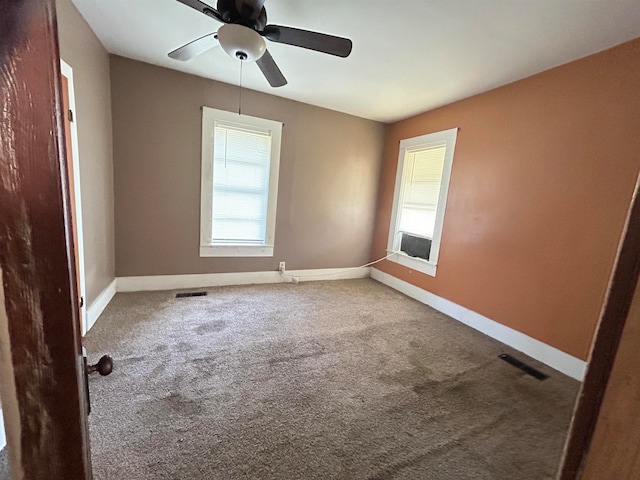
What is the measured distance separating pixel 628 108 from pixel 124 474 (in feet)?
11.9

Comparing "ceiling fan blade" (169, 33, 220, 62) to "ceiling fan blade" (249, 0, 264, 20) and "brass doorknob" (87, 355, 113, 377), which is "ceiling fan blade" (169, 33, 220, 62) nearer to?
"ceiling fan blade" (249, 0, 264, 20)

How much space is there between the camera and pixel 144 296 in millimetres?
3041

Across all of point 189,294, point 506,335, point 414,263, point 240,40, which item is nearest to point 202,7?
→ point 240,40

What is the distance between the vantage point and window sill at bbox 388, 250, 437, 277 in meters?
3.48

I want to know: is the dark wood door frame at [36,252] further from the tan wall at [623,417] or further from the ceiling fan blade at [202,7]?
the ceiling fan blade at [202,7]

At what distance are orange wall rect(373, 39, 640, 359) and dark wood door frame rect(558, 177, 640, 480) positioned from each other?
7.47 feet

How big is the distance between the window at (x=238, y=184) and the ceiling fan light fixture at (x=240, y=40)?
168cm

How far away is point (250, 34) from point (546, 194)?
260 cm

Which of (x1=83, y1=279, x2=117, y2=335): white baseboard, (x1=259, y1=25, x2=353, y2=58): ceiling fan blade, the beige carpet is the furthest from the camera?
(x1=83, y1=279, x2=117, y2=335): white baseboard

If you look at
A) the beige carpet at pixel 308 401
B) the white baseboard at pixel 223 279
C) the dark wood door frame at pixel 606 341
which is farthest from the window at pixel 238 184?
the dark wood door frame at pixel 606 341

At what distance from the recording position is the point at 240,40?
1.63 m

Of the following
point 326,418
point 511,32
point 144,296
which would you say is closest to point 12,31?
point 326,418

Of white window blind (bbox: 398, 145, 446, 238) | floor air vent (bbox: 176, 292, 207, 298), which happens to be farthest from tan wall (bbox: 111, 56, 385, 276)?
white window blind (bbox: 398, 145, 446, 238)

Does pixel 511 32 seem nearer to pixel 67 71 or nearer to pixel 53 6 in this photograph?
Result: pixel 53 6
